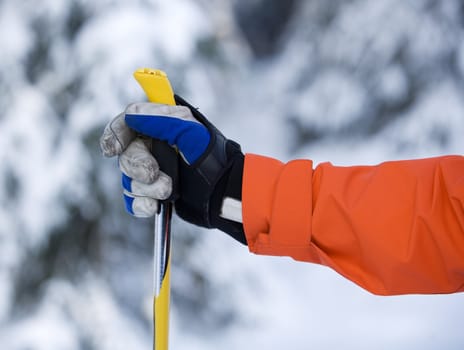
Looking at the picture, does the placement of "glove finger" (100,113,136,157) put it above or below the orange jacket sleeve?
above

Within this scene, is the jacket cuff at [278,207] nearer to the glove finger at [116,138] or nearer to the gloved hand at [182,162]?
the gloved hand at [182,162]

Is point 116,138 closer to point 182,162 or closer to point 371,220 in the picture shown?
point 182,162

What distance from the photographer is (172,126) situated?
1083 millimetres

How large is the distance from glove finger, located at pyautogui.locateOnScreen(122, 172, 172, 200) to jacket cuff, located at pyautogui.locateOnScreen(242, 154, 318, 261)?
0.18m

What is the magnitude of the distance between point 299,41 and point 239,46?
1.27 ft

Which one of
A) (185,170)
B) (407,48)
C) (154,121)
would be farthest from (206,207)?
(407,48)

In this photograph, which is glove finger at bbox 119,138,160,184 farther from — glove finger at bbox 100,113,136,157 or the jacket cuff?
the jacket cuff

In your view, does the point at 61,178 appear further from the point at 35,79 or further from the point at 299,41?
the point at 299,41

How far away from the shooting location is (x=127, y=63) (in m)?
2.34

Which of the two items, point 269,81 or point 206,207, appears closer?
point 206,207

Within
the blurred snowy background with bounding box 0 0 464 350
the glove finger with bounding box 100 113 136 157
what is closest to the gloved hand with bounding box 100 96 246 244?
the glove finger with bounding box 100 113 136 157

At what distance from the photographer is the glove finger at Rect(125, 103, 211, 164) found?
42.4 inches

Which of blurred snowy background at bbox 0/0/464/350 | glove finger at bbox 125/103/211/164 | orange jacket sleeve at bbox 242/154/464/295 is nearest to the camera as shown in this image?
orange jacket sleeve at bbox 242/154/464/295

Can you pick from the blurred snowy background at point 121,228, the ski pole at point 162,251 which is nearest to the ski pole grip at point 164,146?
the ski pole at point 162,251
